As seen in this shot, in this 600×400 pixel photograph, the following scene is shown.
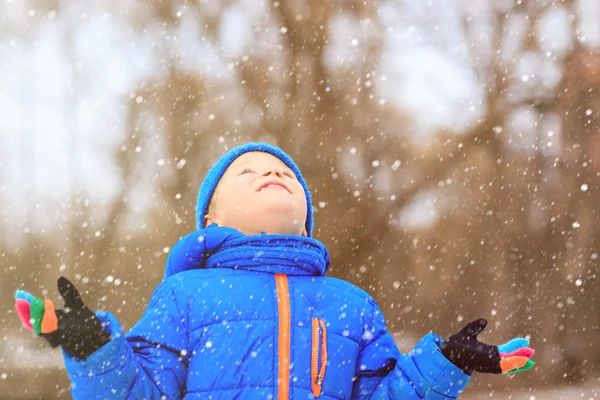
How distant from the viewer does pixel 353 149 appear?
5621mm

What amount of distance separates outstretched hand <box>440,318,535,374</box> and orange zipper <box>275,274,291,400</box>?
41cm

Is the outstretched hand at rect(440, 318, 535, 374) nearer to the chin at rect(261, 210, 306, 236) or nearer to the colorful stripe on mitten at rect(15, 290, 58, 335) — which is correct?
the chin at rect(261, 210, 306, 236)

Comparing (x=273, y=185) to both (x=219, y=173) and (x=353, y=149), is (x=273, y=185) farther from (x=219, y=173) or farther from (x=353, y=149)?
(x=353, y=149)

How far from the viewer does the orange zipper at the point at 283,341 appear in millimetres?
1752

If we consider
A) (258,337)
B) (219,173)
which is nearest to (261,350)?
(258,337)

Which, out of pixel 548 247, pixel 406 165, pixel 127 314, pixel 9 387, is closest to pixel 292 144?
pixel 406 165

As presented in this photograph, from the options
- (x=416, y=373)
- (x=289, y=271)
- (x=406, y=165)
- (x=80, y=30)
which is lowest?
(x=416, y=373)

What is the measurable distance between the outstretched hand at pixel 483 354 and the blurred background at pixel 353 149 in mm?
3590

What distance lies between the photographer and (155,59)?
5.74m

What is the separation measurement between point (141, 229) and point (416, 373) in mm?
4046

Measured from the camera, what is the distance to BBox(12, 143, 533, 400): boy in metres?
1.63

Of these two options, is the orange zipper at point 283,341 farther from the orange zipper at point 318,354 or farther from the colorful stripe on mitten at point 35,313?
the colorful stripe on mitten at point 35,313

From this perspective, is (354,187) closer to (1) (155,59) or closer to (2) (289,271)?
(1) (155,59)

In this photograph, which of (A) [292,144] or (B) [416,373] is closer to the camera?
Answer: (B) [416,373]
